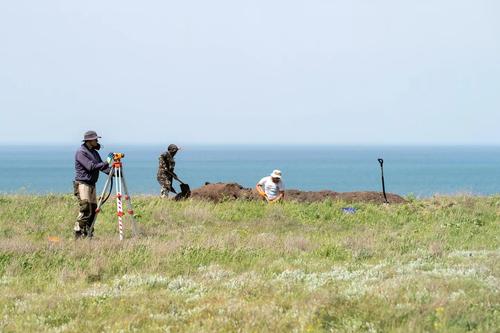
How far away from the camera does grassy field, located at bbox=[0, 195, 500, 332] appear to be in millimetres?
8039

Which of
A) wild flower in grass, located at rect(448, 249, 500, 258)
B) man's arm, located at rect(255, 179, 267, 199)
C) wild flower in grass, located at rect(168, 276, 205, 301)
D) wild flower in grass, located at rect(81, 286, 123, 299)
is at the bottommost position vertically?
wild flower in grass, located at rect(448, 249, 500, 258)

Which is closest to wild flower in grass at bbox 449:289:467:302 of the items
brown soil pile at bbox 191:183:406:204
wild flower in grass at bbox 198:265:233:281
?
wild flower in grass at bbox 198:265:233:281

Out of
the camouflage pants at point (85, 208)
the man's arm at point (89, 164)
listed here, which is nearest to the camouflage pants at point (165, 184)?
the camouflage pants at point (85, 208)

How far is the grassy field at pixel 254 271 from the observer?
26.4ft

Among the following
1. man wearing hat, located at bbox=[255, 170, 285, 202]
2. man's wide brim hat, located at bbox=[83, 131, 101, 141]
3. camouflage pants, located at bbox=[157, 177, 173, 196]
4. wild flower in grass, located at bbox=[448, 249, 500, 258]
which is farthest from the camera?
camouflage pants, located at bbox=[157, 177, 173, 196]

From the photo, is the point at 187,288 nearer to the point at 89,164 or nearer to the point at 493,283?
the point at 493,283

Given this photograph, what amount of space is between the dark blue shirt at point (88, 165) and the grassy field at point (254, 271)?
1431 millimetres

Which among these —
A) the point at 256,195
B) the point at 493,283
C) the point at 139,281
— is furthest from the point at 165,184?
the point at 493,283

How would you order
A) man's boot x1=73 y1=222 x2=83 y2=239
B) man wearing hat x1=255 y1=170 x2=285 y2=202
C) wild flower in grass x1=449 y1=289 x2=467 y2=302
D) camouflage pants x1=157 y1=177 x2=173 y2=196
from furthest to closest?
camouflage pants x1=157 y1=177 x2=173 y2=196 < man wearing hat x1=255 y1=170 x2=285 y2=202 < man's boot x1=73 y1=222 x2=83 y2=239 < wild flower in grass x1=449 y1=289 x2=467 y2=302

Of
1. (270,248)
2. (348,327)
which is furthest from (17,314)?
(270,248)

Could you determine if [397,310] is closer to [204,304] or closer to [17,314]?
[204,304]

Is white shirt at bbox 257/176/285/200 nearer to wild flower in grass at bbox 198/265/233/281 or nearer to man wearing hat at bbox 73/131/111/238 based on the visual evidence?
man wearing hat at bbox 73/131/111/238

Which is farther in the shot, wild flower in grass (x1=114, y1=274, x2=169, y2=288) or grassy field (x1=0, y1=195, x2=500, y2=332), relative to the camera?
wild flower in grass (x1=114, y1=274, x2=169, y2=288)

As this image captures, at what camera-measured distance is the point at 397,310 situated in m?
8.02
